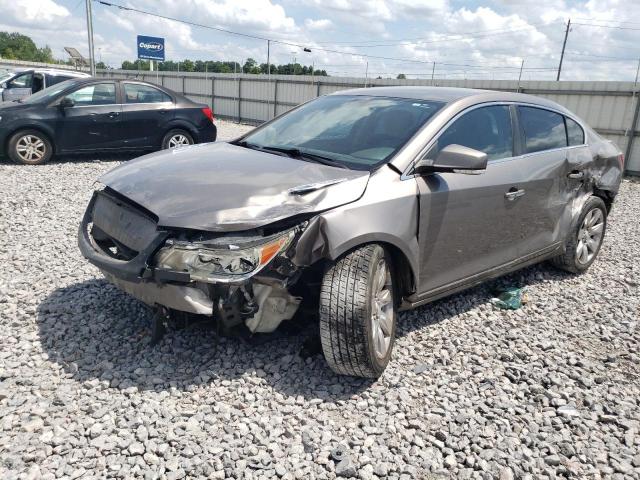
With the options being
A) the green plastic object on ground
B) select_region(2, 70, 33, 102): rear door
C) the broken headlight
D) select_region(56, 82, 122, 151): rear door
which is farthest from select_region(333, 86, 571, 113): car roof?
select_region(2, 70, 33, 102): rear door

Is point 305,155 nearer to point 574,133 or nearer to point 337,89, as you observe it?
point 574,133

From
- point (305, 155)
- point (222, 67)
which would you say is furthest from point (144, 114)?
point (222, 67)

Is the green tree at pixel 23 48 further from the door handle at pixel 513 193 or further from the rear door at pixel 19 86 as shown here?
the door handle at pixel 513 193

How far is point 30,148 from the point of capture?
9141mm

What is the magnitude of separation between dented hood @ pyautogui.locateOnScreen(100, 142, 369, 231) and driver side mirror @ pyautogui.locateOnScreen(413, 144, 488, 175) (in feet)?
1.37

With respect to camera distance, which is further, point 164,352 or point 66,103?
point 66,103

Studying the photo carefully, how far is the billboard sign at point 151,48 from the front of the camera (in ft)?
105

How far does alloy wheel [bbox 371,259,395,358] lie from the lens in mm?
3037

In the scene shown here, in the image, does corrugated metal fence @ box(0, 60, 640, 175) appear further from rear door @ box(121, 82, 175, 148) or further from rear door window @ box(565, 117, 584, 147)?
rear door window @ box(565, 117, 584, 147)

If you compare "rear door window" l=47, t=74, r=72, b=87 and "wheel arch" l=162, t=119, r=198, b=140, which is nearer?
"wheel arch" l=162, t=119, r=198, b=140

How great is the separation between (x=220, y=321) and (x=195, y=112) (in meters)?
8.71

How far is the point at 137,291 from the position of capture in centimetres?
288

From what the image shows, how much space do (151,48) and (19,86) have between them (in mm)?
20050

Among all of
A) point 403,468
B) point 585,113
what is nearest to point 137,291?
point 403,468
